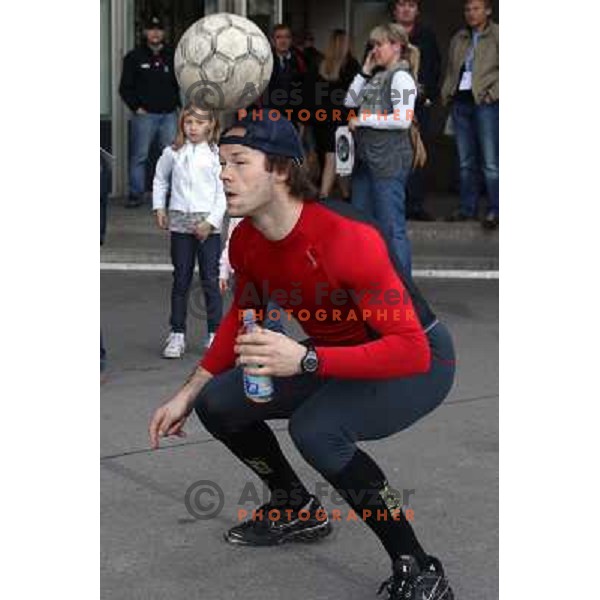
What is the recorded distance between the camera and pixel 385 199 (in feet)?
35.7

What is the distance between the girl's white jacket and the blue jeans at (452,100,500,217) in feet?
14.3

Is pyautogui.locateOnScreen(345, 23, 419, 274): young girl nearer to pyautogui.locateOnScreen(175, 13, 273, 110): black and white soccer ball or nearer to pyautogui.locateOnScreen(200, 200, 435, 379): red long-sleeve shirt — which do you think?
pyautogui.locateOnScreen(175, 13, 273, 110): black and white soccer ball

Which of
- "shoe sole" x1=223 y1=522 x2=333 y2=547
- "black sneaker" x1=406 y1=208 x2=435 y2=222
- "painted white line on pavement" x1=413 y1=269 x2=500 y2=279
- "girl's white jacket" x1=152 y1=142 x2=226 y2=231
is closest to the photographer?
"shoe sole" x1=223 y1=522 x2=333 y2=547

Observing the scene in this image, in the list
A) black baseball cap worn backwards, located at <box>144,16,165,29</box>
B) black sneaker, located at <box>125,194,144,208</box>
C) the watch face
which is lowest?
black sneaker, located at <box>125,194,144,208</box>

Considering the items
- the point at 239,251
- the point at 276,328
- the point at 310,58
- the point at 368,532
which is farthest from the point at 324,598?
the point at 310,58

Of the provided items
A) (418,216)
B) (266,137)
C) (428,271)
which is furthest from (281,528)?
(418,216)

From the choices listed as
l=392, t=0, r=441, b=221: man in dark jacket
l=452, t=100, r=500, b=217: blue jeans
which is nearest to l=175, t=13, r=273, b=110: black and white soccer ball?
l=392, t=0, r=441, b=221: man in dark jacket

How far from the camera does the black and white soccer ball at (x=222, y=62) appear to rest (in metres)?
10.9

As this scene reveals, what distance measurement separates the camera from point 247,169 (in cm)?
507

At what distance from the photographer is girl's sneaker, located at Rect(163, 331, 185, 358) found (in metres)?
9.36

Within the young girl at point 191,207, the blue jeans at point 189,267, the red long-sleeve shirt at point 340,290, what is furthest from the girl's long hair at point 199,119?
the red long-sleeve shirt at point 340,290

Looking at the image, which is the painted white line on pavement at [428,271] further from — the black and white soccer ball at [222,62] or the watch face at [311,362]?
the watch face at [311,362]
